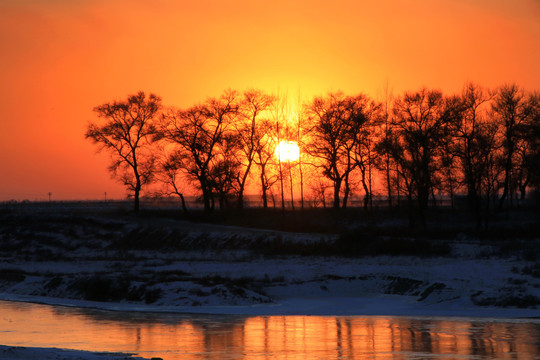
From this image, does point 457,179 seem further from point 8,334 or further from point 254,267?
point 8,334

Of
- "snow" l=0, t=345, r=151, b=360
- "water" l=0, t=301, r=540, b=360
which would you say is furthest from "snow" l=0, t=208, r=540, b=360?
"water" l=0, t=301, r=540, b=360

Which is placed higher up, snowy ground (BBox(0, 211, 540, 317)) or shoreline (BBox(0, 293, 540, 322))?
snowy ground (BBox(0, 211, 540, 317))

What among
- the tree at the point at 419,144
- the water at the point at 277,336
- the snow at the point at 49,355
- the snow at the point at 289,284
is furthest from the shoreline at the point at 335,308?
the tree at the point at 419,144

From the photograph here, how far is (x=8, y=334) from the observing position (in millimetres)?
21594

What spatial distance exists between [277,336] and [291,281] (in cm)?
1206

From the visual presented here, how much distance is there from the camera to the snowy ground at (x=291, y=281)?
2723 cm

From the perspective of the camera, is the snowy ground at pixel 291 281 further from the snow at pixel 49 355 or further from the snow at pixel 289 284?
the snow at pixel 49 355

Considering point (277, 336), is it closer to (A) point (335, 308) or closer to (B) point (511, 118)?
(A) point (335, 308)

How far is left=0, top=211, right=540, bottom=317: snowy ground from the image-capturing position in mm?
27234

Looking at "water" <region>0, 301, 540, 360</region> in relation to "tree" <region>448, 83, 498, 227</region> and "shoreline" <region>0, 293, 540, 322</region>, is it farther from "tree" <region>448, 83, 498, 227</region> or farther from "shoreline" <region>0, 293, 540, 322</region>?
"tree" <region>448, 83, 498, 227</region>

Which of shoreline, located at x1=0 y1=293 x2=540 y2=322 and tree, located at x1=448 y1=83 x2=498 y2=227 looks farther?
tree, located at x1=448 y1=83 x2=498 y2=227

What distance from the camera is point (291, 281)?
108 feet

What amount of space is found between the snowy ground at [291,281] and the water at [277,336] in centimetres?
252

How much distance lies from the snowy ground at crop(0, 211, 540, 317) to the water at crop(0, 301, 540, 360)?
8.26 feet
